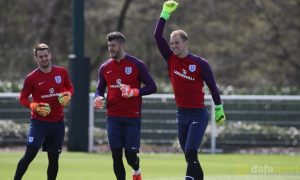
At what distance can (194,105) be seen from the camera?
1093 centimetres

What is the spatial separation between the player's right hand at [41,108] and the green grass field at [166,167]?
2.36m

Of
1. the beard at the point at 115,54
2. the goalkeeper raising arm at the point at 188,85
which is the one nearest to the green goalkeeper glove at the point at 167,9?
the goalkeeper raising arm at the point at 188,85

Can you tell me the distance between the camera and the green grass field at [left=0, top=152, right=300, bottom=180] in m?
13.4

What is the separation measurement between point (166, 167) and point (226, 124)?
195 inches

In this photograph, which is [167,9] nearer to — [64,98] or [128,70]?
[128,70]

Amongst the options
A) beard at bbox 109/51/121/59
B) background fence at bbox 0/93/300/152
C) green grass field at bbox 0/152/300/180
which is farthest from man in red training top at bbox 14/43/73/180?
background fence at bbox 0/93/300/152

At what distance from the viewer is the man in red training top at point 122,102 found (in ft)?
35.7

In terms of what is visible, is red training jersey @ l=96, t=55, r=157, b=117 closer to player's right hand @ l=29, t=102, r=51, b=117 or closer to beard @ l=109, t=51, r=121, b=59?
beard @ l=109, t=51, r=121, b=59

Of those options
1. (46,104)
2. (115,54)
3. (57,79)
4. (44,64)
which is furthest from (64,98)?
(115,54)

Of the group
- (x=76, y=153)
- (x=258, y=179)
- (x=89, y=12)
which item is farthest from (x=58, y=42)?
(x=258, y=179)

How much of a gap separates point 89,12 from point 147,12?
2.34 metres

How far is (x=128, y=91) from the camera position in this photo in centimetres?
1066

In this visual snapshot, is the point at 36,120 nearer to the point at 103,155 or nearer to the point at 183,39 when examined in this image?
the point at 183,39

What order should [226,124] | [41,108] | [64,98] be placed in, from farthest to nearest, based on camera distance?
1. [226,124]
2. [64,98]
3. [41,108]
